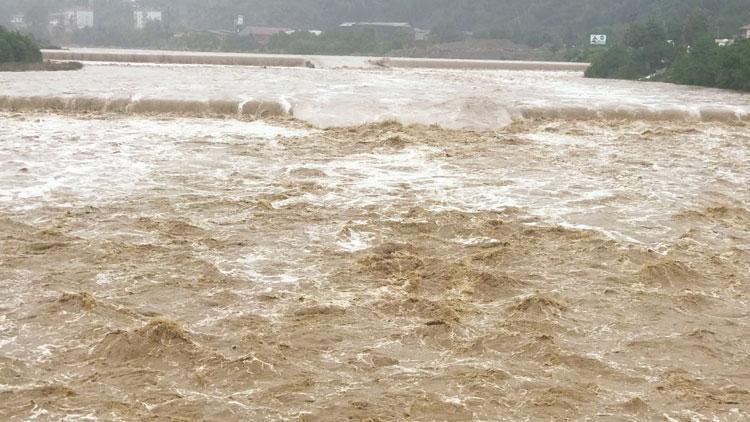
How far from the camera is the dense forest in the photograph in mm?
42688

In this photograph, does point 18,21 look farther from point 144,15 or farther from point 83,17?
point 144,15

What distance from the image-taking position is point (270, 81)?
1266 cm

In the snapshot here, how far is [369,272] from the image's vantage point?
4.55 metres

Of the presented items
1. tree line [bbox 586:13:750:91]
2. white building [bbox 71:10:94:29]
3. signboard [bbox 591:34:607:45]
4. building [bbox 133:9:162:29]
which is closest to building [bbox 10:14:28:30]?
white building [bbox 71:10:94:29]

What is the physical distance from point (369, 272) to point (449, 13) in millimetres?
55387

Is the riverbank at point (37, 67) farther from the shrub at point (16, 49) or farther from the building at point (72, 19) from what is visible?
the building at point (72, 19)

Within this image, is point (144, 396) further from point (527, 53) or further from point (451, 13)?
point (451, 13)

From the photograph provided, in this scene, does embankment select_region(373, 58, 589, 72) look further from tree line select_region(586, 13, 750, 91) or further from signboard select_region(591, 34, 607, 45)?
signboard select_region(591, 34, 607, 45)

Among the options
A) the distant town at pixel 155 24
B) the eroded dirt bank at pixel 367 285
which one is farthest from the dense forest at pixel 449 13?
the eroded dirt bank at pixel 367 285

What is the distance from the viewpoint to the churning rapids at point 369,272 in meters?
3.25

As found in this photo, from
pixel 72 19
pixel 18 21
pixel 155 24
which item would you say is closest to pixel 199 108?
pixel 155 24

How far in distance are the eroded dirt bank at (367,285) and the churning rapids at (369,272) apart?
0.05ft

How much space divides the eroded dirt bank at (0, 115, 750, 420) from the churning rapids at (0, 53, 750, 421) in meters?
0.02

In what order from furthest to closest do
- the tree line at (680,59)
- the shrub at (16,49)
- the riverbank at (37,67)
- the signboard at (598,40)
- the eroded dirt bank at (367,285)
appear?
1. the signboard at (598,40)
2. the shrub at (16,49)
3. the riverbank at (37,67)
4. the tree line at (680,59)
5. the eroded dirt bank at (367,285)
